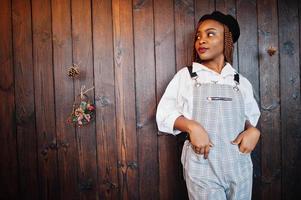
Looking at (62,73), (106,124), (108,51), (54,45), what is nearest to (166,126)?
(106,124)

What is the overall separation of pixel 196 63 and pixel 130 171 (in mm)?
758

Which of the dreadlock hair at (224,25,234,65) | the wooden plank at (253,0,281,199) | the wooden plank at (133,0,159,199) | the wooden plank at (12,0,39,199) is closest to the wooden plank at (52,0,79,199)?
the wooden plank at (12,0,39,199)

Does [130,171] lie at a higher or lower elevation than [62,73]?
lower

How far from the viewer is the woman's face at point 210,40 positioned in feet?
4.00

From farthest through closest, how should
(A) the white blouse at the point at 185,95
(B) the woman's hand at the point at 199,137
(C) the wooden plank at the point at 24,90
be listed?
(C) the wooden plank at the point at 24,90 < (A) the white blouse at the point at 185,95 < (B) the woman's hand at the point at 199,137

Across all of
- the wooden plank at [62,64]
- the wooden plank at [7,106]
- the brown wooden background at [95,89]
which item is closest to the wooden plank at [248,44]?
the brown wooden background at [95,89]

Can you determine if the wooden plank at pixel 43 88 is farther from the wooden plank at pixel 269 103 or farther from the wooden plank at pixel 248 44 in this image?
the wooden plank at pixel 269 103

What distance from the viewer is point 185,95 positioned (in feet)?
4.03

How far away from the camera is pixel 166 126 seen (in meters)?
1.20

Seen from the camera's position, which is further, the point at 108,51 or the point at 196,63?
the point at 108,51

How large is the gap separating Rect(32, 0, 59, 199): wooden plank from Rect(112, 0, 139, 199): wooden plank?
0.39m

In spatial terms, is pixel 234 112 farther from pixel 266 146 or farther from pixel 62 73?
pixel 62 73

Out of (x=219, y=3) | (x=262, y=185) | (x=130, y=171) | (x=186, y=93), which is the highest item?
(x=219, y=3)

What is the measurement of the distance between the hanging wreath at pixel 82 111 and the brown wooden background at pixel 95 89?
0.04 m
